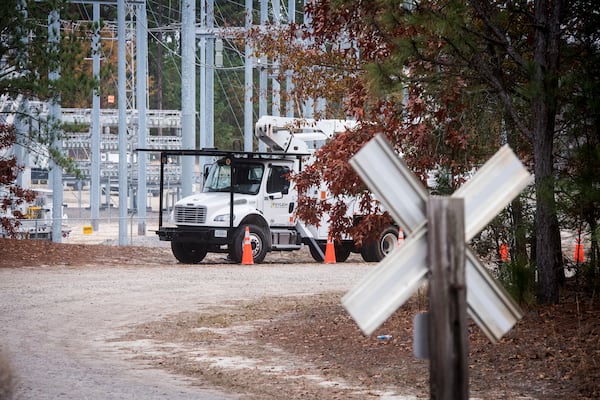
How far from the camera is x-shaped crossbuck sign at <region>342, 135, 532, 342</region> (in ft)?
16.1

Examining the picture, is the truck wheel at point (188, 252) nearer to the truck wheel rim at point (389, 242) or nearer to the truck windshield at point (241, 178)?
the truck windshield at point (241, 178)

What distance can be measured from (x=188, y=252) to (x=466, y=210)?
26.0 meters

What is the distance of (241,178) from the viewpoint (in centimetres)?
3023

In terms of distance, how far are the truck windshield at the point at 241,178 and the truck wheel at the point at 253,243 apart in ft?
3.81

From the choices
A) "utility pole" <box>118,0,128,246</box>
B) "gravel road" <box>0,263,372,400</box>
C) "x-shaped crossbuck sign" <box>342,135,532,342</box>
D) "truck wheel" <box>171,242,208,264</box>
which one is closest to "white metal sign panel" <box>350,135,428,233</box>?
"x-shaped crossbuck sign" <box>342,135,532,342</box>

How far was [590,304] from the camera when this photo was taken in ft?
A: 48.0

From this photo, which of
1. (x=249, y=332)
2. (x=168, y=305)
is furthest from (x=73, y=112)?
(x=249, y=332)

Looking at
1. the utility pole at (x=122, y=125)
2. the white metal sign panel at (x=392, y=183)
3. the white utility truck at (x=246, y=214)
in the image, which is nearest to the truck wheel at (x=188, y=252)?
the white utility truck at (x=246, y=214)

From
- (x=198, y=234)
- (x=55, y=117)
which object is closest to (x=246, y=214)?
(x=198, y=234)

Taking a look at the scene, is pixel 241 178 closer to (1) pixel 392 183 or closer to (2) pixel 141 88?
(2) pixel 141 88

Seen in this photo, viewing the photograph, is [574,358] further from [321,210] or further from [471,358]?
[321,210]

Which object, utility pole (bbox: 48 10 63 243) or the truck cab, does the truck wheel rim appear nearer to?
the truck cab

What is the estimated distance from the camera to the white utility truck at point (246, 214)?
29.3m

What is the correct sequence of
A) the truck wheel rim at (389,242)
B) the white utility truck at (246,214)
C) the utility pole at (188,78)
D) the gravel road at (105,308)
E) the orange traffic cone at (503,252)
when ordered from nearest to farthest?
the gravel road at (105,308) → the orange traffic cone at (503,252) → the white utility truck at (246,214) → the truck wheel rim at (389,242) → the utility pole at (188,78)
